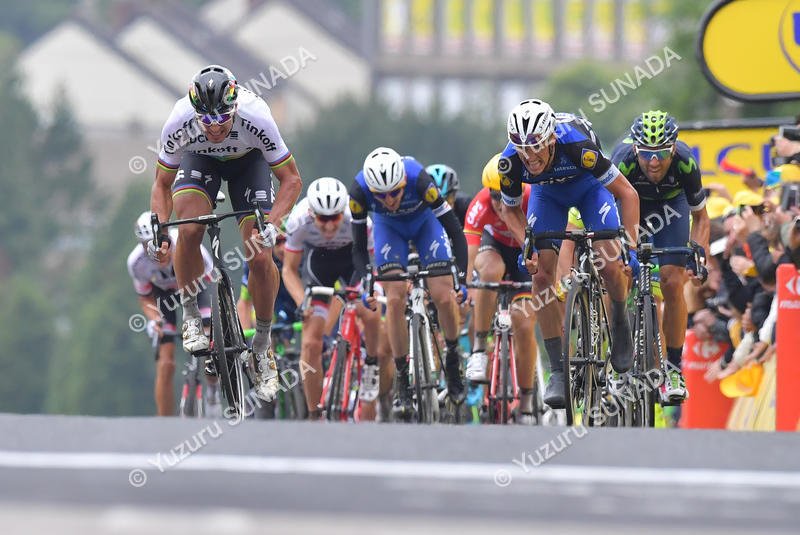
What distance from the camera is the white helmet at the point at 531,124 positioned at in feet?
32.9

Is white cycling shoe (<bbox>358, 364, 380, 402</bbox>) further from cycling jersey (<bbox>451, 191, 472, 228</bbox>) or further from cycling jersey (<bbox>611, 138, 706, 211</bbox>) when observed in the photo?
cycling jersey (<bbox>611, 138, 706, 211</bbox>)

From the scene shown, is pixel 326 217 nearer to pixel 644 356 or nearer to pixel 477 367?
pixel 477 367

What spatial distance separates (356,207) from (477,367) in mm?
1448

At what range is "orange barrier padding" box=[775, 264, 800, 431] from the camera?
11203mm

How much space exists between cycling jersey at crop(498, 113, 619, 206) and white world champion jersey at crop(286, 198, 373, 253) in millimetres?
3694

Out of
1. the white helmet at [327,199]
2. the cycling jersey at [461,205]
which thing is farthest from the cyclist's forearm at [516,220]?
the cycling jersey at [461,205]

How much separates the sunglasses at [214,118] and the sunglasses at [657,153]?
7.84 feet

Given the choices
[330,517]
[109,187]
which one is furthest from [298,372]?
[109,187]

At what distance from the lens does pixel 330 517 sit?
216 inches

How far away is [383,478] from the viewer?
6.25m

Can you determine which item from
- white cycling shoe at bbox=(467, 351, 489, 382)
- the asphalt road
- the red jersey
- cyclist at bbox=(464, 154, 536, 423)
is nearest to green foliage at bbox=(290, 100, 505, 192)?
the red jersey

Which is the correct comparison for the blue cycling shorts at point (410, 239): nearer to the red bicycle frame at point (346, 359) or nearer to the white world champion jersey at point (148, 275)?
the red bicycle frame at point (346, 359)

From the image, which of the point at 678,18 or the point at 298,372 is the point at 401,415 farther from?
the point at 678,18

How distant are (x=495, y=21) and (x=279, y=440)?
135328 millimetres
